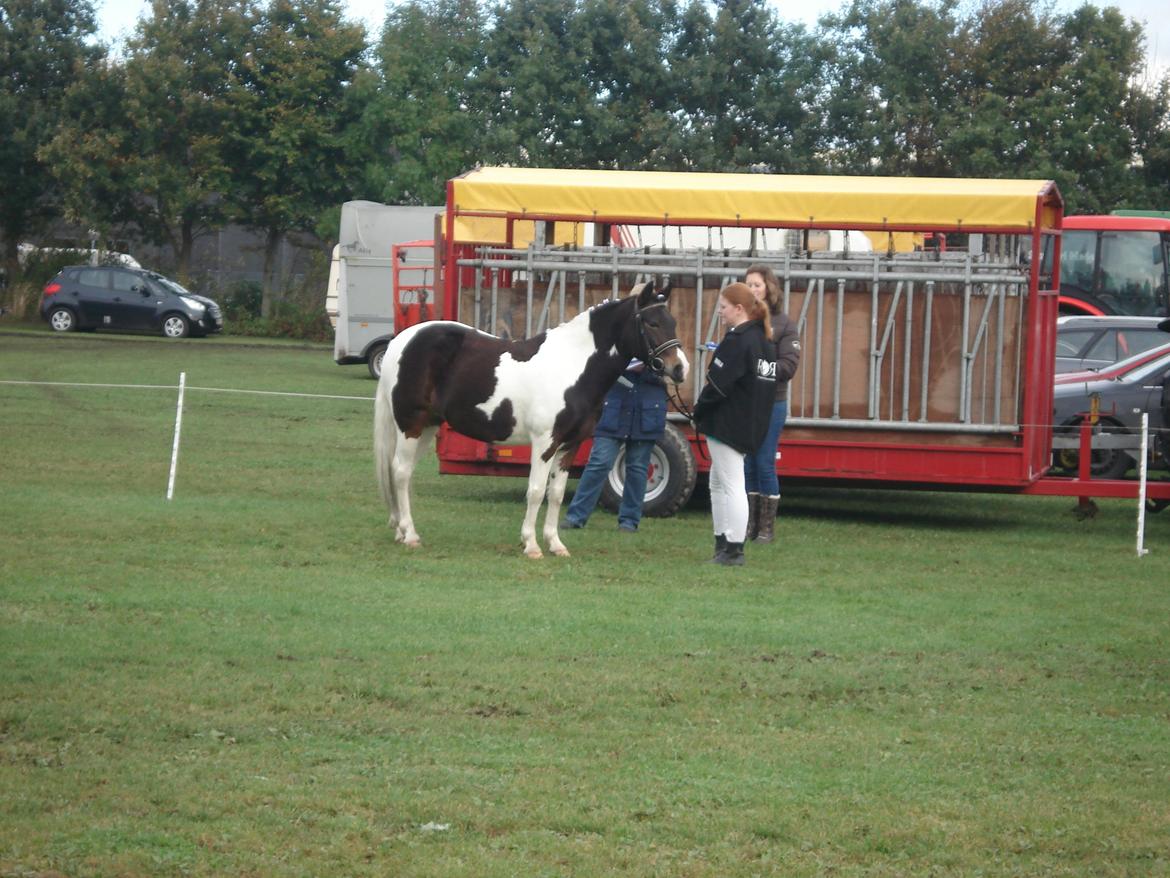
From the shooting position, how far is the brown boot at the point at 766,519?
41.2 feet

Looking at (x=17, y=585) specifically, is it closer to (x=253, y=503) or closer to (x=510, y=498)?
(x=253, y=503)

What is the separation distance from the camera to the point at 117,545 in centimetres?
1104

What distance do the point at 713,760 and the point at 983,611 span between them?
156 inches

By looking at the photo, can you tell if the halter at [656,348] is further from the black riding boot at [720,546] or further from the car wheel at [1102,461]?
the car wheel at [1102,461]

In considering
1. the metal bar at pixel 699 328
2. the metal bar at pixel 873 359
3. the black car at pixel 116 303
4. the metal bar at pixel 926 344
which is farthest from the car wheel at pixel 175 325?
the metal bar at pixel 926 344

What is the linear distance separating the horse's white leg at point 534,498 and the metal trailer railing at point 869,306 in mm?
2425

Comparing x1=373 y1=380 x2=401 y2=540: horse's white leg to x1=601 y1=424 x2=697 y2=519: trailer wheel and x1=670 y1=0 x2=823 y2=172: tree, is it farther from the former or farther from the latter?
x1=670 y1=0 x2=823 y2=172: tree

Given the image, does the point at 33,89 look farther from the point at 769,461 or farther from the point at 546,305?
the point at 769,461

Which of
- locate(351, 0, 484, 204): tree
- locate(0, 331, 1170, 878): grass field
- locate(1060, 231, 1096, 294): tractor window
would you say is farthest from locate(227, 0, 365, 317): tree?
locate(0, 331, 1170, 878): grass field

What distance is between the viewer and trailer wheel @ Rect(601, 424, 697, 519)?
13781mm

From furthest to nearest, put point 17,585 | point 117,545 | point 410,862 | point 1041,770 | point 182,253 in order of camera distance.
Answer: point 182,253 → point 117,545 → point 17,585 → point 1041,770 → point 410,862

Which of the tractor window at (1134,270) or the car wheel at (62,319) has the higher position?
the tractor window at (1134,270)

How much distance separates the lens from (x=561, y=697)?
24.0 ft

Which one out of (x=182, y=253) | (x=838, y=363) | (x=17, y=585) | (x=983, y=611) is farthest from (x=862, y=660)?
(x=182, y=253)
